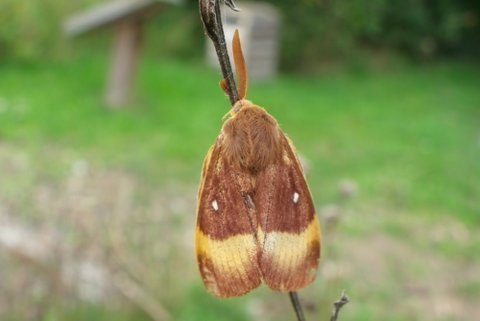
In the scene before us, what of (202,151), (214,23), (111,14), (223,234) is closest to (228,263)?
(223,234)

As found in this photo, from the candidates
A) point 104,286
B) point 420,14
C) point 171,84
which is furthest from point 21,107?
point 420,14

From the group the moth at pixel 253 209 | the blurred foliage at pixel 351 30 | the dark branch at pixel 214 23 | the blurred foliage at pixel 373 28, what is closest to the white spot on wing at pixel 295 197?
Answer: the moth at pixel 253 209

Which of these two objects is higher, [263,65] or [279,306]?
[263,65]

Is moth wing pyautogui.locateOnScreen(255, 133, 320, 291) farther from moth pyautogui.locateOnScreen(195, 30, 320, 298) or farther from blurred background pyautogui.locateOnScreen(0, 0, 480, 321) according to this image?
blurred background pyautogui.locateOnScreen(0, 0, 480, 321)

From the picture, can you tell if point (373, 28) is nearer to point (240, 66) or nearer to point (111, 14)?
point (111, 14)

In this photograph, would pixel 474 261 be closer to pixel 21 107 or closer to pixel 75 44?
pixel 21 107

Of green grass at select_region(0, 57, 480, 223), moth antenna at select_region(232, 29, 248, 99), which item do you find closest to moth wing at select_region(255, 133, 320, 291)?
moth antenna at select_region(232, 29, 248, 99)
